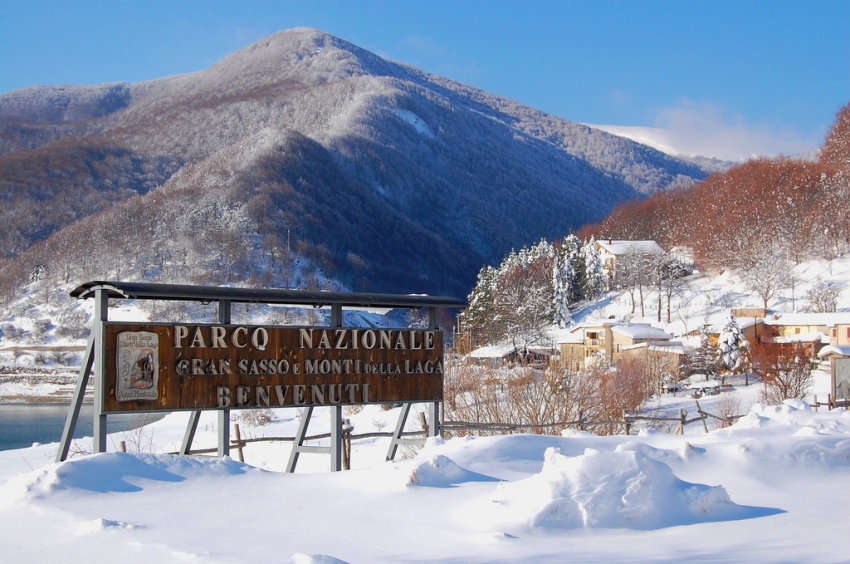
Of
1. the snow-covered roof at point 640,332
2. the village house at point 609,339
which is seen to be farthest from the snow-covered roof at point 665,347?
the snow-covered roof at point 640,332

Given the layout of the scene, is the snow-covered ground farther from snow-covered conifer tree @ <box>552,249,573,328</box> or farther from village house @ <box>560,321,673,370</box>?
snow-covered conifer tree @ <box>552,249,573,328</box>

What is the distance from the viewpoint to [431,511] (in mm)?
7965

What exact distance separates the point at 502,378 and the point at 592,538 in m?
21.5

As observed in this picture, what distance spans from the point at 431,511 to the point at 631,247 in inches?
3959

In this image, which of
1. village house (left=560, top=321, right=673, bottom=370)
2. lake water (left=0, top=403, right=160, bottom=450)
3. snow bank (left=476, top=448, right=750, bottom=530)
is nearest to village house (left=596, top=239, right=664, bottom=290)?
village house (left=560, top=321, right=673, bottom=370)

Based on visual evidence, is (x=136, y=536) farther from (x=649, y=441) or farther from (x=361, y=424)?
(x=361, y=424)

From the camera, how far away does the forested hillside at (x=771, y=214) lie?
296 feet

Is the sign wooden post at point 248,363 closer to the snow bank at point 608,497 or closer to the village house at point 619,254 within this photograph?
the snow bank at point 608,497

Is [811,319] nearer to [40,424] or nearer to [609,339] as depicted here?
[609,339]

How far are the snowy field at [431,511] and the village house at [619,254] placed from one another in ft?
303

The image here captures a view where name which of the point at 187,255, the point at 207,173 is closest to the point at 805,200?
the point at 187,255

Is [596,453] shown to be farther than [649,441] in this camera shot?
No

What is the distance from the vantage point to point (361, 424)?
37.1 meters

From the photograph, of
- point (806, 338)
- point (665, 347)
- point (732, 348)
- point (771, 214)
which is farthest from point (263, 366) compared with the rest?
point (771, 214)
